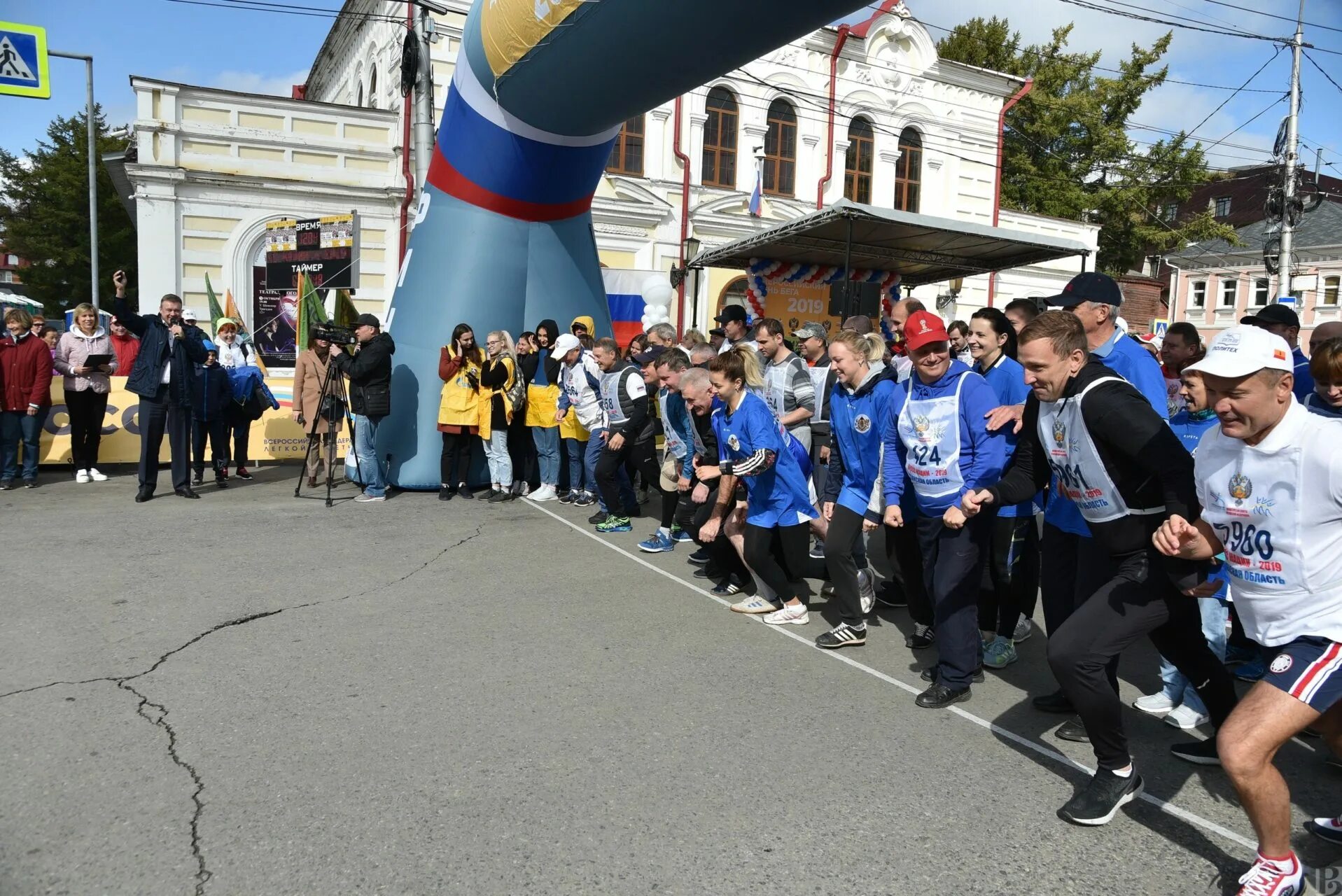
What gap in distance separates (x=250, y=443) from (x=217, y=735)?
8.63m

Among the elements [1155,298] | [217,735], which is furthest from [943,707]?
[1155,298]

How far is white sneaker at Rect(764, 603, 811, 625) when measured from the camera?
5570 millimetres

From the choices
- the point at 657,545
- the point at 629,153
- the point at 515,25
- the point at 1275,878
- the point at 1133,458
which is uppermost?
the point at 629,153

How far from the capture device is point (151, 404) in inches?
350

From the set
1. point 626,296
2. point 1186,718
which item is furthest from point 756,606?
point 626,296

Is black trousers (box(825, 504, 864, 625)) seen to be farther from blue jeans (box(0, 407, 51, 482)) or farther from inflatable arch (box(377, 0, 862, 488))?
blue jeans (box(0, 407, 51, 482))

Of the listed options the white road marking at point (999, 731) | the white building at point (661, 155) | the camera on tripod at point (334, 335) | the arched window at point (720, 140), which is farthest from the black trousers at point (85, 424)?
the arched window at point (720, 140)

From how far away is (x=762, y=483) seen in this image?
538cm

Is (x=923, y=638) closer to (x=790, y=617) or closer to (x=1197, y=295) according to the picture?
(x=790, y=617)

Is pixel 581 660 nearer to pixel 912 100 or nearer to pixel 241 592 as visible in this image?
pixel 241 592

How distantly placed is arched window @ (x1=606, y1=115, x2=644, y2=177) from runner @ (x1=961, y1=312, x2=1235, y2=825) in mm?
18404

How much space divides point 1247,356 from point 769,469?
285cm

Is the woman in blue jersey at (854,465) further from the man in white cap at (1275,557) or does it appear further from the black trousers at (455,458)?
the black trousers at (455,458)

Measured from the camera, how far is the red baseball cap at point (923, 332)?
433cm
